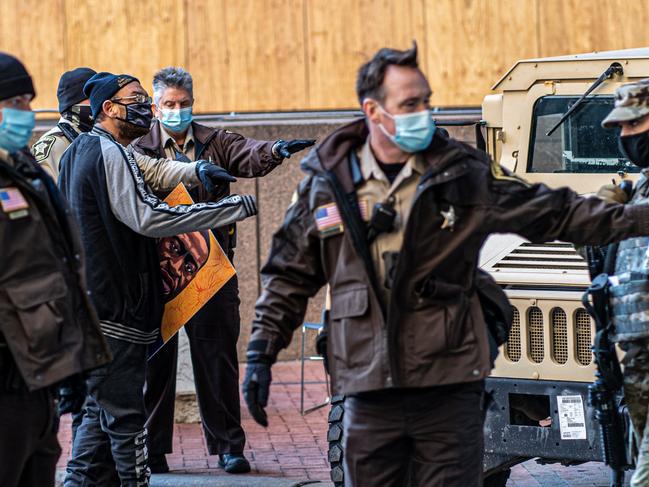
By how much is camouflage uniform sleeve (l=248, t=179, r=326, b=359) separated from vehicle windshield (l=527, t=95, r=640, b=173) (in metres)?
2.73

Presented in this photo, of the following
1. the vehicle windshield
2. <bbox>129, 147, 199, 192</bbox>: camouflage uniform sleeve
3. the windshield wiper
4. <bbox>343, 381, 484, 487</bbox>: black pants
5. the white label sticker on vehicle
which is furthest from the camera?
the vehicle windshield

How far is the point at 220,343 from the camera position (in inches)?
307

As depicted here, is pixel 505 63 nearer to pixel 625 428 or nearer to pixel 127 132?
pixel 127 132

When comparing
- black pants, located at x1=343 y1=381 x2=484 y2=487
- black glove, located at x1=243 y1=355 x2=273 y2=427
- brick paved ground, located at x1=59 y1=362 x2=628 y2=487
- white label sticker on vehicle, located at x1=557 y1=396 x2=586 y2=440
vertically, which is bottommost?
brick paved ground, located at x1=59 y1=362 x2=628 y2=487

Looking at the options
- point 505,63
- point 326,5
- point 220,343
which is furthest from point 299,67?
point 220,343

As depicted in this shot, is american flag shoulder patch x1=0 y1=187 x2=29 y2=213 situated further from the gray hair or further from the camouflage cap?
the gray hair

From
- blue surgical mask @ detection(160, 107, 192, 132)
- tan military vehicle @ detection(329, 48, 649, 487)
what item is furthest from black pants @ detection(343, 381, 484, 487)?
blue surgical mask @ detection(160, 107, 192, 132)

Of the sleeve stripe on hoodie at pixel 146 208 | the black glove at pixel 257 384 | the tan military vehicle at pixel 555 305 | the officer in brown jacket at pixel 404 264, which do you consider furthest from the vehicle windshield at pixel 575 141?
the black glove at pixel 257 384

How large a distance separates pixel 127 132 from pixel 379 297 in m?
2.38

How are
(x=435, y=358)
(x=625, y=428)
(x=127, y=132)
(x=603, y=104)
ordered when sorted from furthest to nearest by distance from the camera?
(x=603, y=104) → (x=127, y=132) → (x=625, y=428) → (x=435, y=358)

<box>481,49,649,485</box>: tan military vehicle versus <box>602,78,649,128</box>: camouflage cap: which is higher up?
<box>602,78,649,128</box>: camouflage cap

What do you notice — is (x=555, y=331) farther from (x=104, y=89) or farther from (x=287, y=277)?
(x=104, y=89)

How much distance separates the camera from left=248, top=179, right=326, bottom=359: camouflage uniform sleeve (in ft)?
16.1

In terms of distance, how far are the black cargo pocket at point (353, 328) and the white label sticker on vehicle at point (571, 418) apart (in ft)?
5.76
